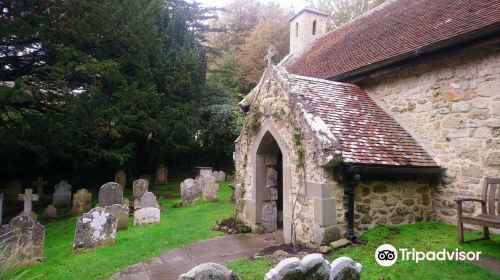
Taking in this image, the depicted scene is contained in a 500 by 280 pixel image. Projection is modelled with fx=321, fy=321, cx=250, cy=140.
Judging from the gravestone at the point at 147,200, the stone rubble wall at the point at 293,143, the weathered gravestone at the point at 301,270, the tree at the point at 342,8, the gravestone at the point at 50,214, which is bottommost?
the gravestone at the point at 50,214

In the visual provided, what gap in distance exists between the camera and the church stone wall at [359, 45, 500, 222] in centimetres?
575

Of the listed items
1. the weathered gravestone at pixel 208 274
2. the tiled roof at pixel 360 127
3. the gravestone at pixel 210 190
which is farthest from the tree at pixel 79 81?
the weathered gravestone at pixel 208 274

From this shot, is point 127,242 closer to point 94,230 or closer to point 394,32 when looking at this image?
point 94,230

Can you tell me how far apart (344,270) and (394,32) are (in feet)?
25.7

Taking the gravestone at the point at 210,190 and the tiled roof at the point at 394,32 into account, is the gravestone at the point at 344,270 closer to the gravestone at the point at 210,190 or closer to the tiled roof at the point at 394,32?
the tiled roof at the point at 394,32

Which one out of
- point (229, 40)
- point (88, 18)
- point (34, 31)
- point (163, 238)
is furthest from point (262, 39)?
point (163, 238)

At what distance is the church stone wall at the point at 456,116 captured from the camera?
5746 millimetres

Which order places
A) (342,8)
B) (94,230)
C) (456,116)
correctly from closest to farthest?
(456,116), (94,230), (342,8)

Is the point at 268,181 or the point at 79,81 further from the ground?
the point at 79,81

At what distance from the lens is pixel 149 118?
13.2 meters

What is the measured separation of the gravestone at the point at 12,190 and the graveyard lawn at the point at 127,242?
16.6ft

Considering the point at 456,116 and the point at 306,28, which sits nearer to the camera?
the point at 456,116

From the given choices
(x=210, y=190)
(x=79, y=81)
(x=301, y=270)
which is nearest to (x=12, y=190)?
(x=79, y=81)

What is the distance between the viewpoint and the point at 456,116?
6.28m
